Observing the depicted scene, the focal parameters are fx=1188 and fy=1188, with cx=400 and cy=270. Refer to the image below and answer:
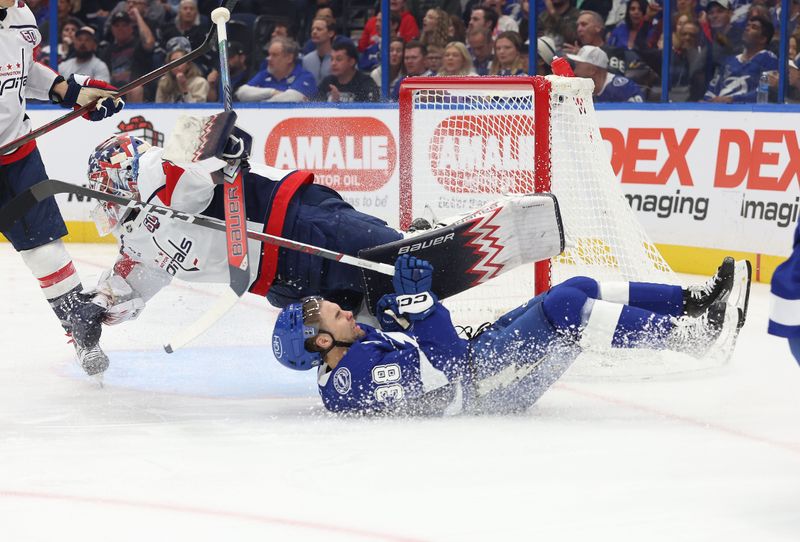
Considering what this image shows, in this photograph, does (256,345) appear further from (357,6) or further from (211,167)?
(357,6)

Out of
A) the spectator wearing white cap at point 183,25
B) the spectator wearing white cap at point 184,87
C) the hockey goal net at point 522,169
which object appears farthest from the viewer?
the spectator wearing white cap at point 183,25

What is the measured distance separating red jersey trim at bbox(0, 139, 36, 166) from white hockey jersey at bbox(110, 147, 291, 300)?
1.67 ft

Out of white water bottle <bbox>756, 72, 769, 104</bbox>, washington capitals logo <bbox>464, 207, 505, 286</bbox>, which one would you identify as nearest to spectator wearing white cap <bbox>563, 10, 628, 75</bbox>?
white water bottle <bbox>756, 72, 769, 104</bbox>

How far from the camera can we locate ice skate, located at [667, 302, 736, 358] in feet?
9.98

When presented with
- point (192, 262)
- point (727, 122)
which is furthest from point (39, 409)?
point (727, 122)

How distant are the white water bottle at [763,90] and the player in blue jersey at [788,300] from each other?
131 inches

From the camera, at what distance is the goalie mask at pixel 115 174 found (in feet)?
10.9

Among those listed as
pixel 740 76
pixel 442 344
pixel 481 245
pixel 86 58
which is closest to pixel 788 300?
pixel 442 344

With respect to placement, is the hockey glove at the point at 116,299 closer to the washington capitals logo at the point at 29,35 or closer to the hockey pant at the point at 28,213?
Answer: the hockey pant at the point at 28,213

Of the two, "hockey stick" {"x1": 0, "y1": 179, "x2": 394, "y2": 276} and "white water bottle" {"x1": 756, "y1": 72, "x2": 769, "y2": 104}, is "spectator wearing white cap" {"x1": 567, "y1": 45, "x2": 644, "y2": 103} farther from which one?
"hockey stick" {"x1": 0, "y1": 179, "x2": 394, "y2": 276}

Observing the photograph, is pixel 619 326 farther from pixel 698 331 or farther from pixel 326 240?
pixel 326 240

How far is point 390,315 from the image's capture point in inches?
118

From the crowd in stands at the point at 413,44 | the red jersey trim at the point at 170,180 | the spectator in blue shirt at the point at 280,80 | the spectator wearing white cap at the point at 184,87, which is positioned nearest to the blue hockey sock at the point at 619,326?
the red jersey trim at the point at 170,180

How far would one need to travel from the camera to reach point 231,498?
2.37 m
